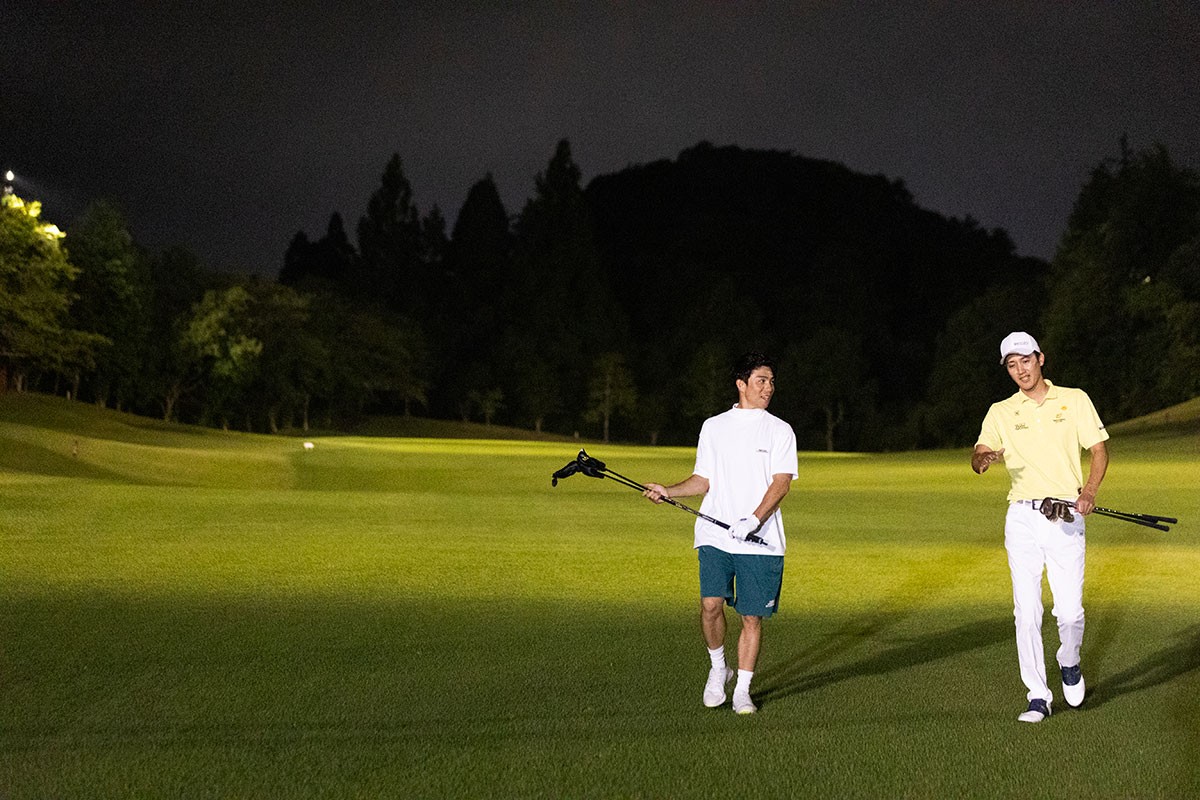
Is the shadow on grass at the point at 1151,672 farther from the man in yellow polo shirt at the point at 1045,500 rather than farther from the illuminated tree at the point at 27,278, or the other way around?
the illuminated tree at the point at 27,278

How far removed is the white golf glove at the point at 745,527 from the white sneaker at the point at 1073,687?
86.0 inches

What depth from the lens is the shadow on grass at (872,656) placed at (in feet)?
25.9

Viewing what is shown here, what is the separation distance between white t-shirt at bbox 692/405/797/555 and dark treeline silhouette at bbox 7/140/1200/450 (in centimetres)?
5124

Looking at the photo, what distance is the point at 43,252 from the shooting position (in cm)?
5303

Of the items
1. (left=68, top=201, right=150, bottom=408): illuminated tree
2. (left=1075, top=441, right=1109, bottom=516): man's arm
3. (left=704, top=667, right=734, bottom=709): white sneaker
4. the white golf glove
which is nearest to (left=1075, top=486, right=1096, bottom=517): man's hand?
(left=1075, top=441, right=1109, bottom=516): man's arm

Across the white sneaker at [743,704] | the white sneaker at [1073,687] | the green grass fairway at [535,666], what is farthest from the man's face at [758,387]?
the white sneaker at [1073,687]

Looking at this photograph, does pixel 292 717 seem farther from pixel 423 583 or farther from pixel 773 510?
pixel 423 583

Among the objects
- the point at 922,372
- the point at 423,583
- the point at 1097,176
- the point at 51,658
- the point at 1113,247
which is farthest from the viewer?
the point at 922,372

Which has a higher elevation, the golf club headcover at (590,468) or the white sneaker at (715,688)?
the golf club headcover at (590,468)

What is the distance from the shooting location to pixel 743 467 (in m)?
7.05

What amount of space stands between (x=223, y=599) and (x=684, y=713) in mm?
5705

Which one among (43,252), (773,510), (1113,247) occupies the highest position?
(1113,247)

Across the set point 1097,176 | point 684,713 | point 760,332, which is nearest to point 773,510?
point 684,713

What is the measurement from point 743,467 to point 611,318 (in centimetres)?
13008
